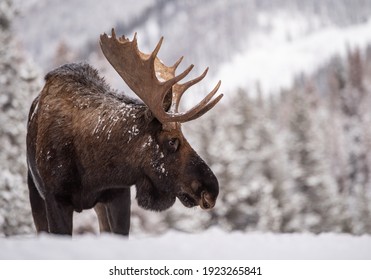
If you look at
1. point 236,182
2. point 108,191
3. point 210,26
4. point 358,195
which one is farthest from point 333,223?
point 210,26

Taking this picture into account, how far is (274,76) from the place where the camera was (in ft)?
348

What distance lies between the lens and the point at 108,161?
4129mm

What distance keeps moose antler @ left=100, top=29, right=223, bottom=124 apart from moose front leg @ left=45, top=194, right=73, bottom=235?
3.07ft

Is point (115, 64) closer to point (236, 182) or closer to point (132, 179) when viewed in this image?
point (132, 179)

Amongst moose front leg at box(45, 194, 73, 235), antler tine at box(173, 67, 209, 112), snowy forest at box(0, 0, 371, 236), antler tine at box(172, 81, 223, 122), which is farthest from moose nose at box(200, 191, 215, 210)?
snowy forest at box(0, 0, 371, 236)

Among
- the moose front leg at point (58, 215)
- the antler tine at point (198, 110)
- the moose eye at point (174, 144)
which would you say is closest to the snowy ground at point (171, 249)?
the moose front leg at point (58, 215)

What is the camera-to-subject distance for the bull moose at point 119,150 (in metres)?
4.01

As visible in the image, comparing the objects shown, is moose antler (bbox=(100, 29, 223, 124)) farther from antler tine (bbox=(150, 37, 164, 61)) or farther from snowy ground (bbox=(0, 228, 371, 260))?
snowy ground (bbox=(0, 228, 371, 260))

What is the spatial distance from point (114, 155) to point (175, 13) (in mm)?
77786

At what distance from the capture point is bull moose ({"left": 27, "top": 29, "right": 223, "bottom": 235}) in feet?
13.2

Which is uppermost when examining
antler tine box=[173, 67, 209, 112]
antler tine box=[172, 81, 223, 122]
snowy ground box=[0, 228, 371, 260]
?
antler tine box=[173, 67, 209, 112]

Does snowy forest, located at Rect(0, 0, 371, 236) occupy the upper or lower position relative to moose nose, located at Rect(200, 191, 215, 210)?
upper

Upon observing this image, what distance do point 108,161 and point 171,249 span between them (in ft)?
2.89

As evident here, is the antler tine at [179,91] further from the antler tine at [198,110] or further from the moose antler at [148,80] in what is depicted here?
the antler tine at [198,110]
